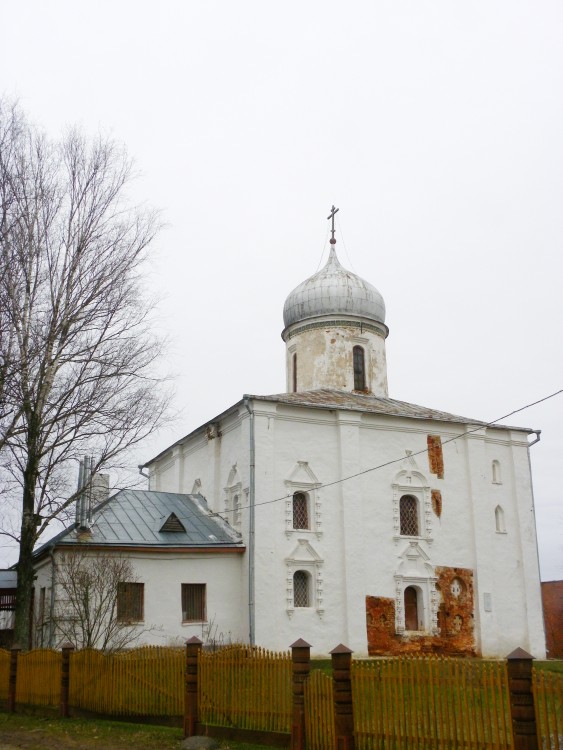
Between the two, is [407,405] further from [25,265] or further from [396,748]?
[396,748]

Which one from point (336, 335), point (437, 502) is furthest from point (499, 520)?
point (336, 335)

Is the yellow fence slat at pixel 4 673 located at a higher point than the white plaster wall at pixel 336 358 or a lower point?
lower

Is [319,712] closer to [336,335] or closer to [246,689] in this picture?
[246,689]

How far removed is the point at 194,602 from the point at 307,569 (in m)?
2.95

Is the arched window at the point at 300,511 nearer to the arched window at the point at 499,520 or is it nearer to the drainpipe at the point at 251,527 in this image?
the drainpipe at the point at 251,527

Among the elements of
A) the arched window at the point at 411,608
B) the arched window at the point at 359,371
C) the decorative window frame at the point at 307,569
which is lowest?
the arched window at the point at 411,608

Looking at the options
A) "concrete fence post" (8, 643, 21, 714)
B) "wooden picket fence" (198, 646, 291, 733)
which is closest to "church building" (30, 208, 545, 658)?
"concrete fence post" (8, 643, 21, 714)

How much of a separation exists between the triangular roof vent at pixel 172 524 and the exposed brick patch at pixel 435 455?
7318 millimetres

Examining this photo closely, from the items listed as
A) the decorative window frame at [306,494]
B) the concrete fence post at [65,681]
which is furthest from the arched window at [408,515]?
the concrete fence post at [65,681]

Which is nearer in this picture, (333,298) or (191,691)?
(191,691)

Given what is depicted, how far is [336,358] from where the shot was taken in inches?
1029

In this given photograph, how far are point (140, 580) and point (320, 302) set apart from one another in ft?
36.2

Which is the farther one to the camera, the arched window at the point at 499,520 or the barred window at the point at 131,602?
the arched window at the point at 499,520

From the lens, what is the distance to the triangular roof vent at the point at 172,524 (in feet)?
69.7
